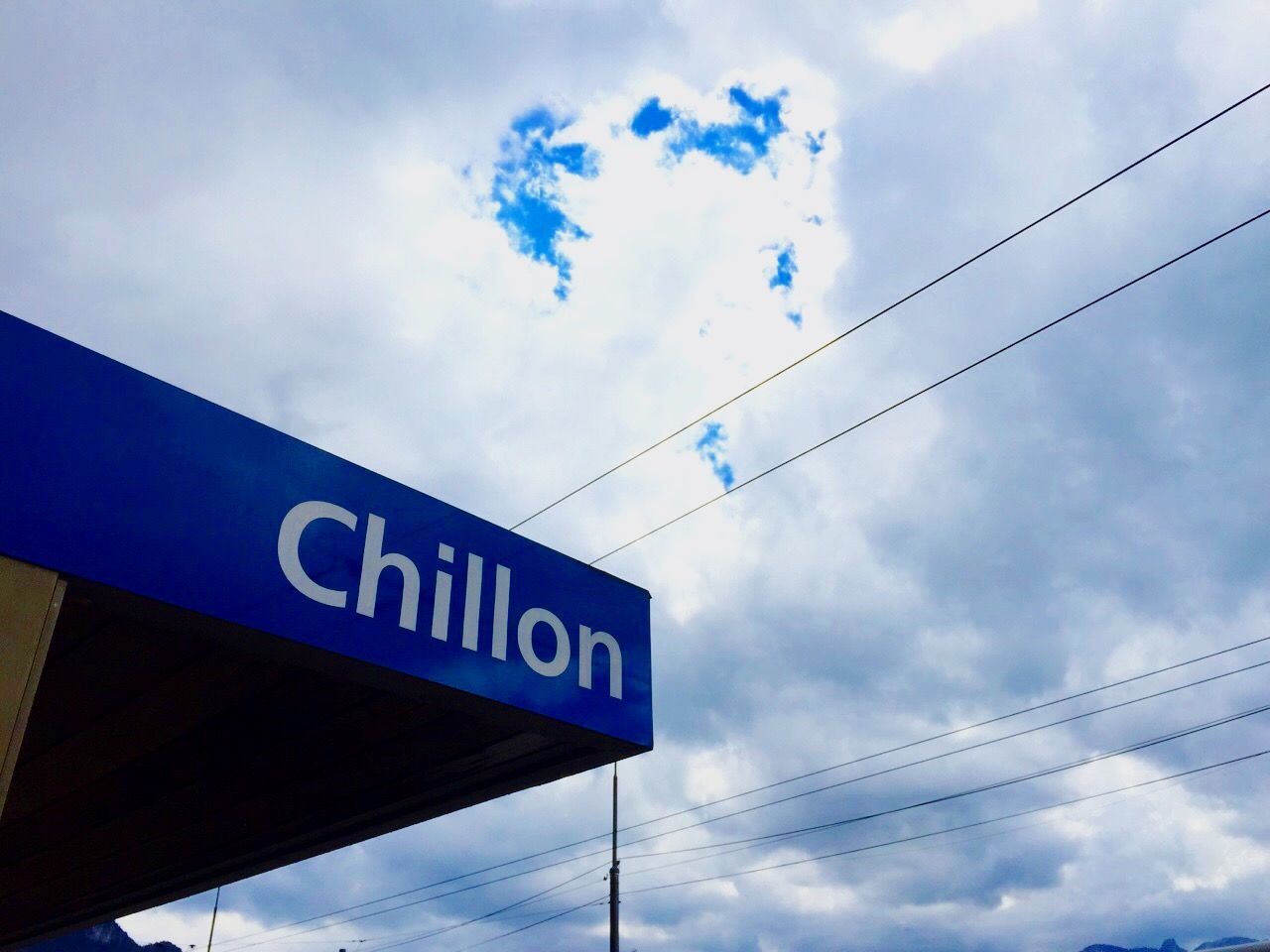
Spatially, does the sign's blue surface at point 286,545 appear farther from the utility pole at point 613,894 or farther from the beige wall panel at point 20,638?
the utility pole at point 613,894

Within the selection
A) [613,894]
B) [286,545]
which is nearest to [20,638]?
[286,545]

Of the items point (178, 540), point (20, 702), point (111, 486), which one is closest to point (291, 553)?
point (178, 540)

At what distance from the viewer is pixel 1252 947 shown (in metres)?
4.30

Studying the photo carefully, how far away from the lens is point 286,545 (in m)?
5.71

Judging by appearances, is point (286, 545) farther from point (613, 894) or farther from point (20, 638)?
point (613, 894)

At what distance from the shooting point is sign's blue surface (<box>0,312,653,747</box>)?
501cm

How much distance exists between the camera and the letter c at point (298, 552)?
5676 millimetres

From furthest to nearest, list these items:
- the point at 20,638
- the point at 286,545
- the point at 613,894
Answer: the point at 613,894, the point at 286,545, the point at 20,638

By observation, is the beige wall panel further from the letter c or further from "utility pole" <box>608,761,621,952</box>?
"utility pole" <box>608,761,621,952</box>

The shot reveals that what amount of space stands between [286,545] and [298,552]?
3.1 inches

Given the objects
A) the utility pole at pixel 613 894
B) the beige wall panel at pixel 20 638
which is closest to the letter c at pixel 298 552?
the beige wall panel at pixel 20 638

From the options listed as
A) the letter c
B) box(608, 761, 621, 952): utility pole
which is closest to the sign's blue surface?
the letter c

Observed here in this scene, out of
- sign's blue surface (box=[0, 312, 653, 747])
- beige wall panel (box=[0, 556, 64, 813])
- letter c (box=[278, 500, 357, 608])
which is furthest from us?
letter c (box=[278, 500, 357, 608])

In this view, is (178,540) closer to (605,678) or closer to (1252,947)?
(605,678)
